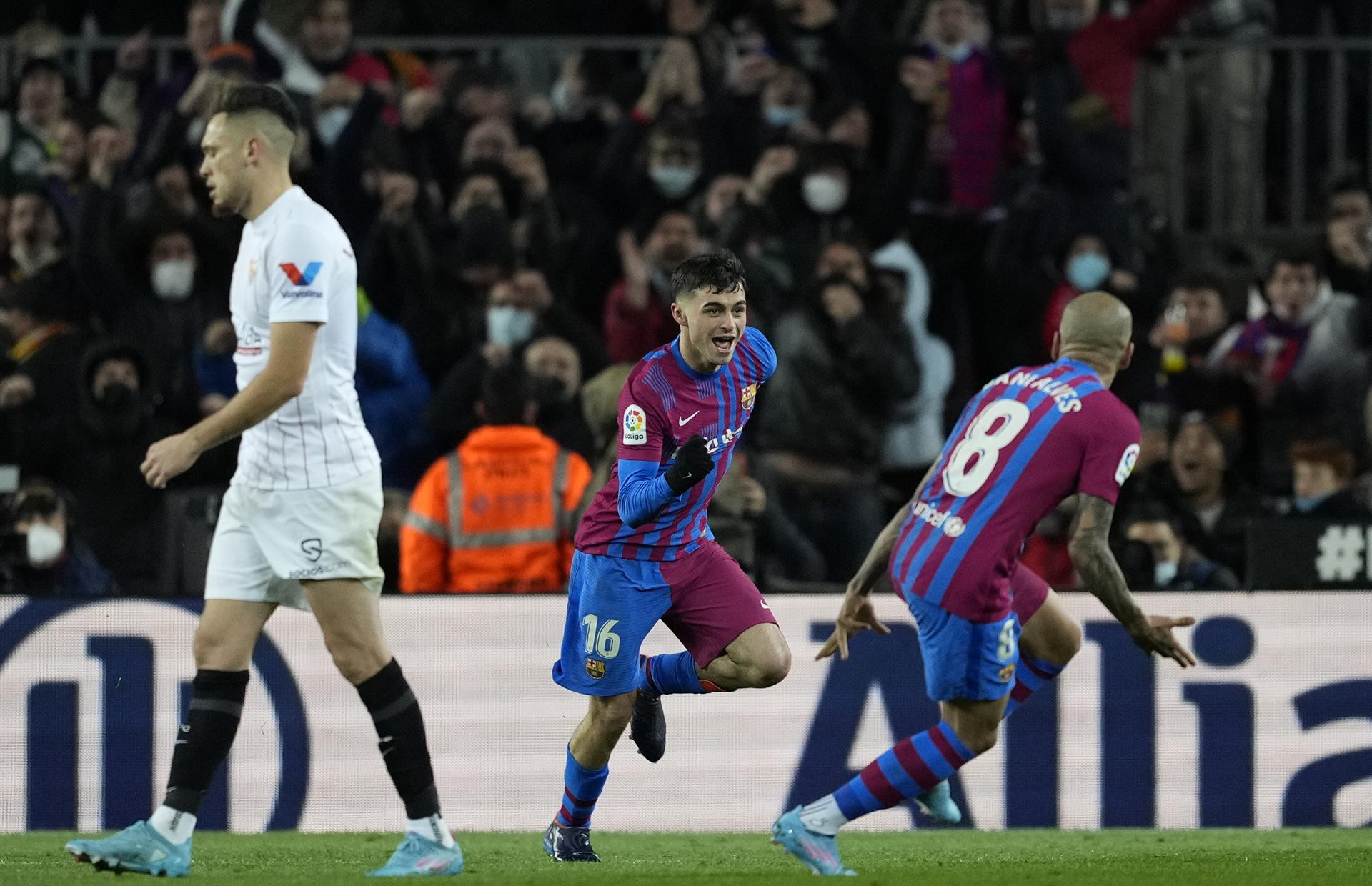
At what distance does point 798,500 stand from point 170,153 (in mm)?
3738

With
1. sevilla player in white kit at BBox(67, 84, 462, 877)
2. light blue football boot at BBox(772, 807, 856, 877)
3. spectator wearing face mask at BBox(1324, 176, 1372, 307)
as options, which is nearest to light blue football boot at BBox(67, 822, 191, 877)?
sevilla player in white kit at BBox(67, 84, 462, 877)

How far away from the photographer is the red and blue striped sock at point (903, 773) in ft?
19.2

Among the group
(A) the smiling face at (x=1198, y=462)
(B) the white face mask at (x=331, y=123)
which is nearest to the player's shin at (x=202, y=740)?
(A) the smiling face at (x=1198, y=462)

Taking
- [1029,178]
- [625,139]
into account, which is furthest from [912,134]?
[625,139]

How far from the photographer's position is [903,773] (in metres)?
5.88

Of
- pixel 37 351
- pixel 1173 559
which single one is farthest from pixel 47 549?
pixel 1173 559

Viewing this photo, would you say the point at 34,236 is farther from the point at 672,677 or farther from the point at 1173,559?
the point at 1173,559

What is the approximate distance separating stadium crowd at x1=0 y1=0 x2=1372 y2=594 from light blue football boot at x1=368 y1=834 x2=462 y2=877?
295 cm

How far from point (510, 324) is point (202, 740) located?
4674 millimetres

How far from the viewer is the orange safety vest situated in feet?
27.6

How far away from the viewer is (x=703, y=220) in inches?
407

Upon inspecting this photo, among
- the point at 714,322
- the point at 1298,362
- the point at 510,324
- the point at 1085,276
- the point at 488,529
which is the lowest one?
the point at 488,529

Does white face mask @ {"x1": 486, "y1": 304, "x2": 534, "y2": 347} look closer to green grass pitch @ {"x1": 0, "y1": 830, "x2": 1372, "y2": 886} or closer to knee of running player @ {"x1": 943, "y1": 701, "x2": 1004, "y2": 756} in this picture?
green grass pitch @ {"x1": 0, "y1": 830, "x2": 1372, "y2": 886}

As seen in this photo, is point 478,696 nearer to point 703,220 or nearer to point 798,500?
point 798,500
